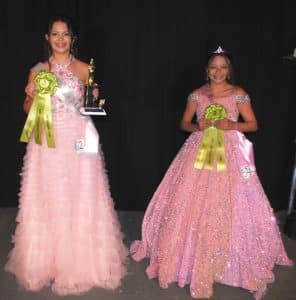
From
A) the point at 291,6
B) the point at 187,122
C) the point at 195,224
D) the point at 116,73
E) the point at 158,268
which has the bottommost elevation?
the point at 158,268

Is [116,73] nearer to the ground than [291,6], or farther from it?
nearer to the ground

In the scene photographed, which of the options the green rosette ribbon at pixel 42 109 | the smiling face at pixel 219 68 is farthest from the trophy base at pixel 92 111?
the smiling face at pixel 219 68

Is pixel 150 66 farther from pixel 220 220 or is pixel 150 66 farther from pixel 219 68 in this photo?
pixel 220 220

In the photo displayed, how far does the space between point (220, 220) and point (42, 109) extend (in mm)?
1112

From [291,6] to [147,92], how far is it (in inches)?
52.6

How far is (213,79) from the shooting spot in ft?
7.72

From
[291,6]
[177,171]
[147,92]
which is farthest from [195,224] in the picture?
[291,6]

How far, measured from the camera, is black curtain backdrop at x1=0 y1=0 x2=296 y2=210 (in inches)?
122

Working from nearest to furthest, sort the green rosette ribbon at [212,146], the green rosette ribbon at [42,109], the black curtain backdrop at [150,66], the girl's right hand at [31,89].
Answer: the green rosette ribbon at [42,109] < the girl's right hand at [31,89] < the green rosette ribbon at [212,146] < the black curtain backdrop at [150,66]

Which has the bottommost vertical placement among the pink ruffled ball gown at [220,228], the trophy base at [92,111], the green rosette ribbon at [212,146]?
the pink ruffled ball gown at [220,228]

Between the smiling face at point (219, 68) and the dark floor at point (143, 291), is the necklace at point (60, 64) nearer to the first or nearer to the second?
the smiling face at point (219, 68)

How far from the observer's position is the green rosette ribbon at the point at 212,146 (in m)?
2.23

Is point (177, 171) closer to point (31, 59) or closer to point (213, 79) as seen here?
point (213, 79)

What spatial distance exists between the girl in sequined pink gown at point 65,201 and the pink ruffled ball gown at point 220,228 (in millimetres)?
380
